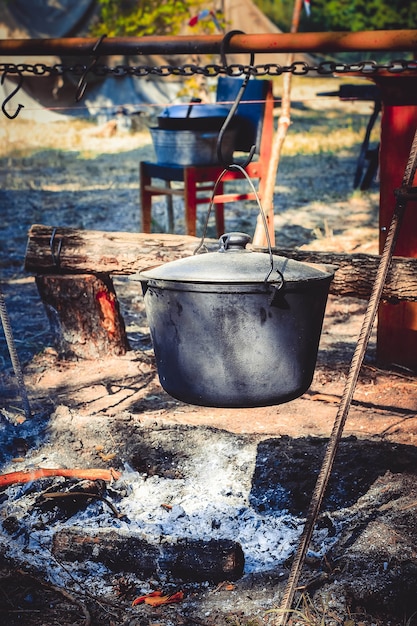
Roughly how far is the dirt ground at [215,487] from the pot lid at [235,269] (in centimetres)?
103

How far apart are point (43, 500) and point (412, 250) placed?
96.0 inches

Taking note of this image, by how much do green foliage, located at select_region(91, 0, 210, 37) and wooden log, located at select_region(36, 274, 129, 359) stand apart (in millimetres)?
8770

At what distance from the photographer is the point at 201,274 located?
2141 mm

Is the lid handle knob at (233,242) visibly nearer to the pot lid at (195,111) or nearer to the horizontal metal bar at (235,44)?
the horizontal metal bar at (235,44)

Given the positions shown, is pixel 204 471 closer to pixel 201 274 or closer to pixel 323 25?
pixel 201 274

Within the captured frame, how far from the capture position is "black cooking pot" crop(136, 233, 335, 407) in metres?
2.13

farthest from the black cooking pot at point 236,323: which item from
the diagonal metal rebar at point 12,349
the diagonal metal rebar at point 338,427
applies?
the diagonal metal rebar at point 12,349

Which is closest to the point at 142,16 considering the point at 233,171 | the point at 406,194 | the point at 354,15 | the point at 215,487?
the point at 233,171

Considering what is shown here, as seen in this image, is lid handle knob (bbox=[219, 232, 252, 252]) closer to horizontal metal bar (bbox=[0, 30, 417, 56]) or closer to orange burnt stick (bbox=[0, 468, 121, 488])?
horizontal metal bar (bbox=[0, 30, 417, 56])

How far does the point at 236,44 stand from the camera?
2.54 meters

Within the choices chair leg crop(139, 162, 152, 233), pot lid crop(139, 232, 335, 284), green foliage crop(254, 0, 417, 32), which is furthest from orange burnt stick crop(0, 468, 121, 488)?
green foliage crop(254, 0, 417, 32)

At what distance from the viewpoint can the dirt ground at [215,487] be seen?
236 cm

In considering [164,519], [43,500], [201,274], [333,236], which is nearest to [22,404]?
[43,500]

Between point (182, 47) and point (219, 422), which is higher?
point (182, 47)
